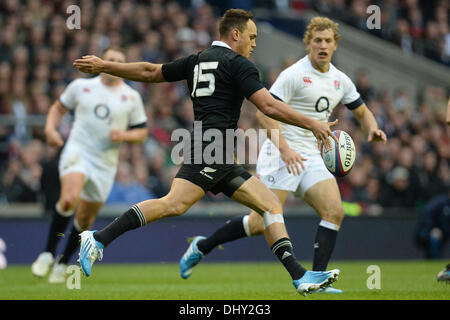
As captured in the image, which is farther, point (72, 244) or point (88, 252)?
point (72, 244)

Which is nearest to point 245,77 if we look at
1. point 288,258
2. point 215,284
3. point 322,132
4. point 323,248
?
point 322,132

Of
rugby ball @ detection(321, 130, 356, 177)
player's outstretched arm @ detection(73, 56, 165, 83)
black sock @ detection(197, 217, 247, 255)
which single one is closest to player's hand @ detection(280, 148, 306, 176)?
rugby ball @ detection(321, 130, 356, 177)

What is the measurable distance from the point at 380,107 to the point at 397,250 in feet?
13.9

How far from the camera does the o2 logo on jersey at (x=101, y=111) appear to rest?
10234mm

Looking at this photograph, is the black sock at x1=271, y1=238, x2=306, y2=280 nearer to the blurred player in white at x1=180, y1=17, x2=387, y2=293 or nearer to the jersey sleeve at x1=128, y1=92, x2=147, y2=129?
the blurred player in white at x1=180, y1=17, x2=387, y2=293

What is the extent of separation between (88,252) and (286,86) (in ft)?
8.94

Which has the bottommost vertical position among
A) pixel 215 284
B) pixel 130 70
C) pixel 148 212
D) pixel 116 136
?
pixel 215 284

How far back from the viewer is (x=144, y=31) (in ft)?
57.2

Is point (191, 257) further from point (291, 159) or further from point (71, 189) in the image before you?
point (291, 159)

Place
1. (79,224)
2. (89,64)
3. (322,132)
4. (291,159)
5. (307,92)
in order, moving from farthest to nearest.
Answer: (79,224) < (307,92) < (291,159) < (89,64) < (322,132)

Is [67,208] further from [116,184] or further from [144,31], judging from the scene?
[144,31]

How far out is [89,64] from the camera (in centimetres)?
703

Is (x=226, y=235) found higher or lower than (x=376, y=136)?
lower

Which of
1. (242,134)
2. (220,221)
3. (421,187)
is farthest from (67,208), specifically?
(421,187)
